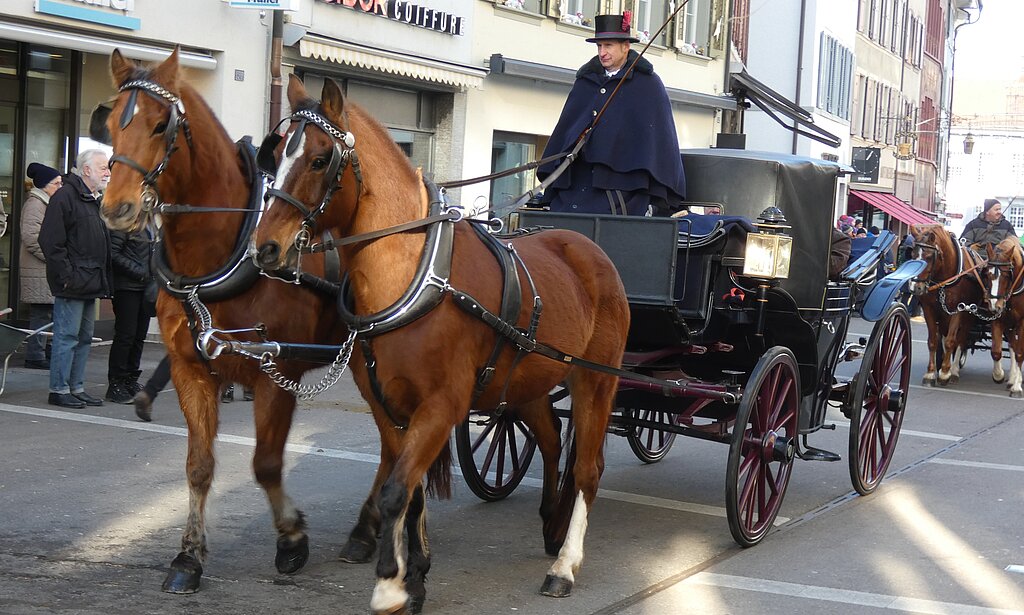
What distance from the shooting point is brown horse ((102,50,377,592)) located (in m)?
5.16

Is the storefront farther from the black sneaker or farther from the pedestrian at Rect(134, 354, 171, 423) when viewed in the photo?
the pedestrian at Rect(134, 354, 171, 423)

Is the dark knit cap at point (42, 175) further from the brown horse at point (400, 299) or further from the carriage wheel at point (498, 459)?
the brown horse at point (400, 299)

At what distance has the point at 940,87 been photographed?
55.6 meters

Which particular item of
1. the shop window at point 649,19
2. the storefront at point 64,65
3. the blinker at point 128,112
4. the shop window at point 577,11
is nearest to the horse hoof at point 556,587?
the blinker at point 128,112

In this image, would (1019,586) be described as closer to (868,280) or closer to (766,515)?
(766,515)

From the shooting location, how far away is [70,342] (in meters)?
9.86

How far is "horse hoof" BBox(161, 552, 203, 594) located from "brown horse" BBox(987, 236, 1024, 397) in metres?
11.2

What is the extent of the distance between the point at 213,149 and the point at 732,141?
5.33 metres

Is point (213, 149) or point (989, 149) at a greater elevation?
point (989, 149)

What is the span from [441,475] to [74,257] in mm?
4804

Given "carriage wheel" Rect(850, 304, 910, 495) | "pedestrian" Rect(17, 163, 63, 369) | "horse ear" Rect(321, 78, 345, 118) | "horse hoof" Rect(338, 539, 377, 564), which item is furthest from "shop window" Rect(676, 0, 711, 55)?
"horse ear" Rect(321, 78, 345, 118)

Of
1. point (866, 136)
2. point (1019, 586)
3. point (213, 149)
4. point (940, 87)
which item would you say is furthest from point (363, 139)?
point (940, 87)

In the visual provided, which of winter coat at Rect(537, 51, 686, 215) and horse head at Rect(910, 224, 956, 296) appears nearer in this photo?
winter coat at Rect(537, 51, 686, 215)

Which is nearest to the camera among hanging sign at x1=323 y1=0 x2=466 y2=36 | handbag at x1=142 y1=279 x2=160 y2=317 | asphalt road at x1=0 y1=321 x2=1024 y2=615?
asphalt road at x1=0 y1=321 x2=1024 y2=615
